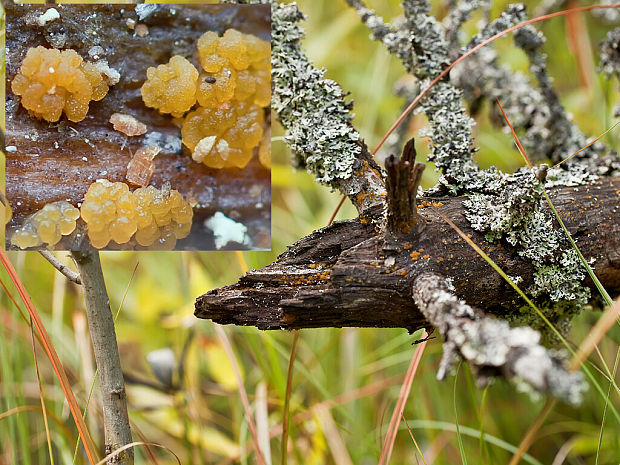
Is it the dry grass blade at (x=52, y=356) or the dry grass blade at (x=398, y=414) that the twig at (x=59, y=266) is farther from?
the dry grass blade at (x=398, y=414)

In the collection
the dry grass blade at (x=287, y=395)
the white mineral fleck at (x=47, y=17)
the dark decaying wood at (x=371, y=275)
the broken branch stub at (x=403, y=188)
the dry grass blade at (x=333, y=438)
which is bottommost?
the dry grass blade at (x=333, y=438)

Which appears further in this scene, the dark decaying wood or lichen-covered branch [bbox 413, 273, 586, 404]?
the dark decaying wood

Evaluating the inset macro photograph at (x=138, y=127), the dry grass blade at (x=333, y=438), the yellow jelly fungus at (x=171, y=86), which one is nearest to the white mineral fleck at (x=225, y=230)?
the inset macro photograph at (x=138, y=127)

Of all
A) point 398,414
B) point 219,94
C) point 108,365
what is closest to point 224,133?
point 219,94

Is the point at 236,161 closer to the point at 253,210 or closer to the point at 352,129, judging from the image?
the point at 253,210

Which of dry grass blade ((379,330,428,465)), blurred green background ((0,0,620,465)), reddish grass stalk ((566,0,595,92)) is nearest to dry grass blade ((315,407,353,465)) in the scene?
blurred green background ((0,0,620,465))

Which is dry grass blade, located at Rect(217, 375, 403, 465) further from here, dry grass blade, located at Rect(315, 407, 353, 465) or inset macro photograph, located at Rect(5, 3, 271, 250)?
inset macro photograph, located at Rect(5, 3, 271, 250)
